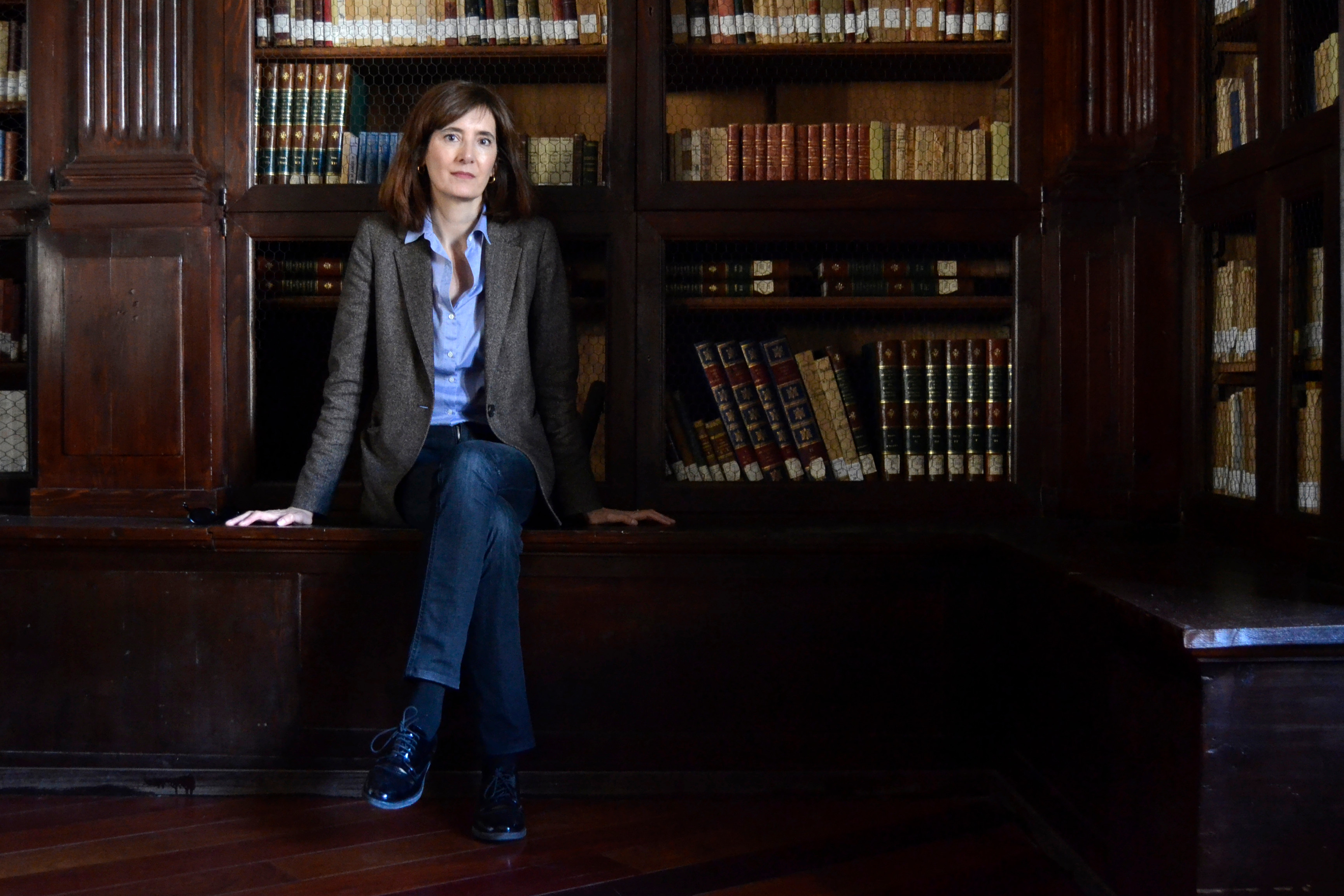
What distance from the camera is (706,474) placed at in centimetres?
264

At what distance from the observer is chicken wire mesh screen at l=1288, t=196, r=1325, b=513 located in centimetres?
193

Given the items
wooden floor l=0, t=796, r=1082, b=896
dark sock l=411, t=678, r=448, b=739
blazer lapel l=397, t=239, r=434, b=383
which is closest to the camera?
wooden floor l=0, t=796, r=1082, b=896

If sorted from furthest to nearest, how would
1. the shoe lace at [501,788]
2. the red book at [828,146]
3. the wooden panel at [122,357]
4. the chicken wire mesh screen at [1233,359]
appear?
the red book at [828,146] → the wooden panel at [122,357] → the chicken wire mesh screen at [1233,359] → the shoe lace at [501,788]

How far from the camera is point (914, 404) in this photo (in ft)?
8.55

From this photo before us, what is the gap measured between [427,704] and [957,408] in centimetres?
139

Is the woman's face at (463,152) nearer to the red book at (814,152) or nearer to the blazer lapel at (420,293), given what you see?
the blazer lapel at (420,293)

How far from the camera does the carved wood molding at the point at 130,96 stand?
8.15 feet

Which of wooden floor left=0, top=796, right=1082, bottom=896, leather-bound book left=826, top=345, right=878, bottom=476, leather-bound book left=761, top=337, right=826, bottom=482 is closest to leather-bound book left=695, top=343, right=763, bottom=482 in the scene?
leather-bound book left=761, top=337, right=826, bottom=482

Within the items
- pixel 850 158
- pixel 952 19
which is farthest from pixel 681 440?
pixel 952 19

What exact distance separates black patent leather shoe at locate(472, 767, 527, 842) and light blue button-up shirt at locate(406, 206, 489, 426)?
2.29 feet

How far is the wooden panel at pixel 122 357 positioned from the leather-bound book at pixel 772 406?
1.27m

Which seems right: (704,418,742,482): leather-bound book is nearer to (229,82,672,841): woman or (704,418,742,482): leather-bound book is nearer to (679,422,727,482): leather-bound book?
(679,422,727,482): leather-bound book

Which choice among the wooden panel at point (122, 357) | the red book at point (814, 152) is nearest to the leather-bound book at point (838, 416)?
the red book at point (814, 152)

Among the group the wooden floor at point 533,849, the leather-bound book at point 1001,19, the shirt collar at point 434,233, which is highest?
the leather-bound book at point 1001,19
